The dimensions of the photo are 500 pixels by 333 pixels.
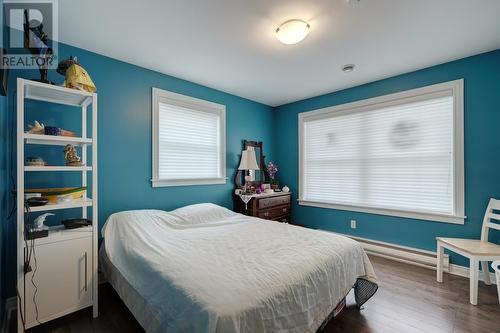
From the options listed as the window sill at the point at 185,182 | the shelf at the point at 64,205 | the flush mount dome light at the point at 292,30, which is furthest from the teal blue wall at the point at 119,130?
the flush mount dome light at the point at 292,30

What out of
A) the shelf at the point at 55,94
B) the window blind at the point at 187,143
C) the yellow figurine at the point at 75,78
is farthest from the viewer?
the window blind at the point at 187,143

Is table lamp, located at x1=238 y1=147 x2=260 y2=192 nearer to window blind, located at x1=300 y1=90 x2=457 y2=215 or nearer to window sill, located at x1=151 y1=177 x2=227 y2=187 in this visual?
window sill, located at x1=151 y1=177 x2=227 y2=187

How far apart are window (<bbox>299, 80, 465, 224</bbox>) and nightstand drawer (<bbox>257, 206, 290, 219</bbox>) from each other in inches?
14.8

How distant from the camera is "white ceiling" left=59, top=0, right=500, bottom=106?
1.76 metres

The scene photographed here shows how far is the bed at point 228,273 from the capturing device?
1107 millimetres

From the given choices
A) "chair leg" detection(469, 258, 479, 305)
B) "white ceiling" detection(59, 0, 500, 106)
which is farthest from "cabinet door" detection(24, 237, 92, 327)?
"chair leg" detection(469, 258, 479, 305)

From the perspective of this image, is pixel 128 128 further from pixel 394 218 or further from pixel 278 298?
pixel 394 218

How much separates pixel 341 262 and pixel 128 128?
2.64 metres

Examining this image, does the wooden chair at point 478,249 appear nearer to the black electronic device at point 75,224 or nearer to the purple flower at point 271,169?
the purple flower at point 271,169

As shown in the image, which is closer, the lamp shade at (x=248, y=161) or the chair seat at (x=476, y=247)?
the chair seat at (x=476, y=247)

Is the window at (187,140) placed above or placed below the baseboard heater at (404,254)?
above

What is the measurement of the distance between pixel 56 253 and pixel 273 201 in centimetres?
278

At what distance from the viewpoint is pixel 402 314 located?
189cm

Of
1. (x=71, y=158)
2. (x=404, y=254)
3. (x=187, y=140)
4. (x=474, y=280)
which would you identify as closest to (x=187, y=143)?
(x=187, y=140)
